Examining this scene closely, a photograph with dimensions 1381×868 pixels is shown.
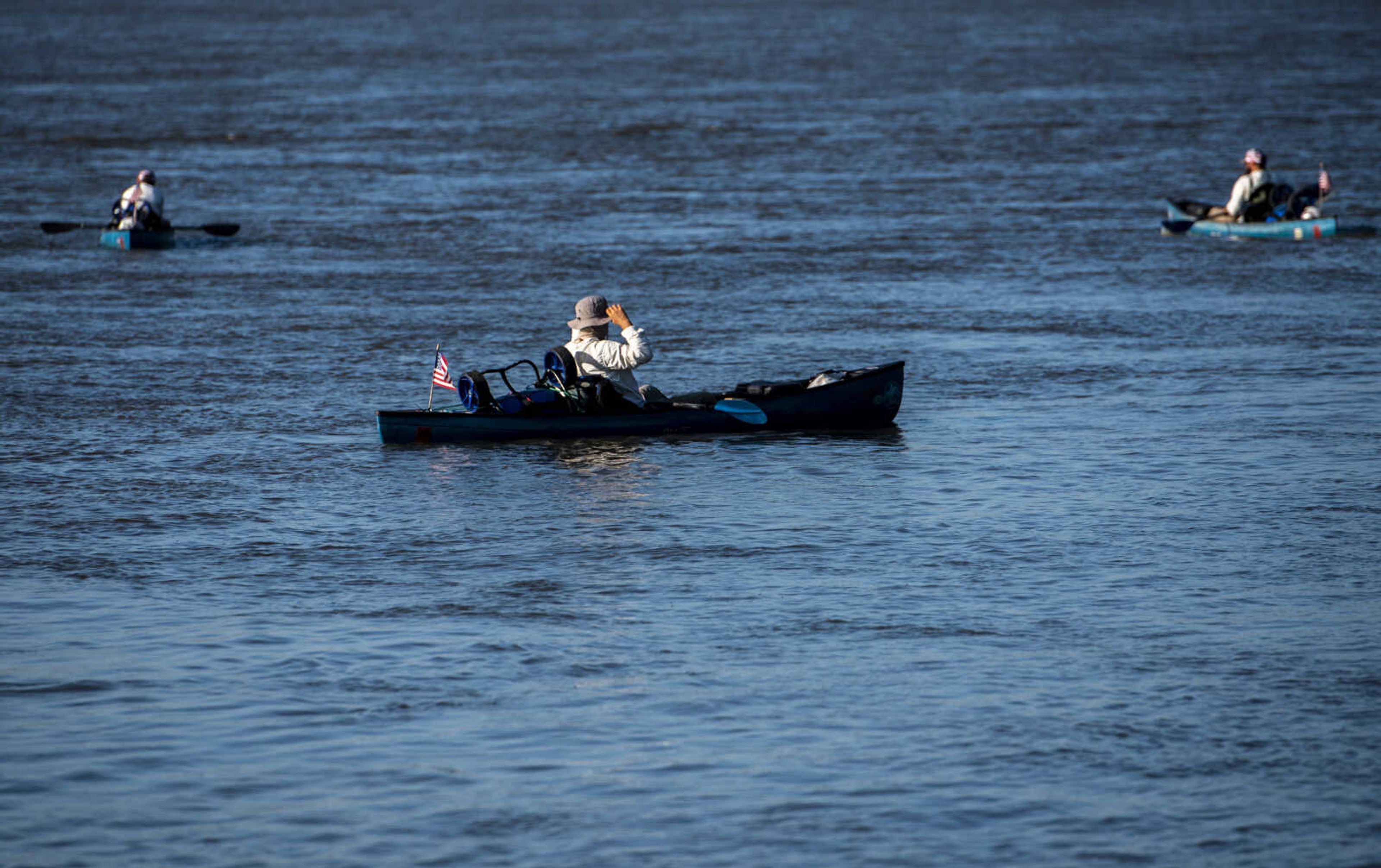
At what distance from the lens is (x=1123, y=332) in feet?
76.1

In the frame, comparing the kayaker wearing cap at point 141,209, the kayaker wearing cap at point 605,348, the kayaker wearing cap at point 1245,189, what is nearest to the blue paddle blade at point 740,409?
the kayaker wearing cap at point 605,348

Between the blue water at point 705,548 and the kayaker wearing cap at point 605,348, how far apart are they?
59 centimetres

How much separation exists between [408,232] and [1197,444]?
18124mm

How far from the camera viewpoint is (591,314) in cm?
1747

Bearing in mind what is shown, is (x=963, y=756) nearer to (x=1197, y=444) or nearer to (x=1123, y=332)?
(x=1197, y=444)

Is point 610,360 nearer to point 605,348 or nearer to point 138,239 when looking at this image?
point 605,348

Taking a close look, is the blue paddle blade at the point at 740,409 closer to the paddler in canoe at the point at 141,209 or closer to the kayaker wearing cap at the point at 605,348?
the kayaker wearing cap at the point at 605,348

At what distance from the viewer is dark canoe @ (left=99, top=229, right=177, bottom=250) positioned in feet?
102

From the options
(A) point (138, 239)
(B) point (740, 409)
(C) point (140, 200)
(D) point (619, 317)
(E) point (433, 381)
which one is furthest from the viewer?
(A) point (138, 239)

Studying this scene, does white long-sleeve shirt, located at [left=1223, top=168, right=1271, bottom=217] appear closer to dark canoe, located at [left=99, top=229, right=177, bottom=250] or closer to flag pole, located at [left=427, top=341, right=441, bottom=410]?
flag pole, located at [left=427, top=341, right=441, bottom=410]

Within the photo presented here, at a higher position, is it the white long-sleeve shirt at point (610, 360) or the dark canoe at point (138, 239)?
the dark canoe at point (138, 239)

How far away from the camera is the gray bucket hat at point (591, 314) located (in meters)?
17.4

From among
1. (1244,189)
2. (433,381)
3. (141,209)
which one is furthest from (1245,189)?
(141,209)

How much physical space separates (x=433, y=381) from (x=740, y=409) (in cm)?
289
